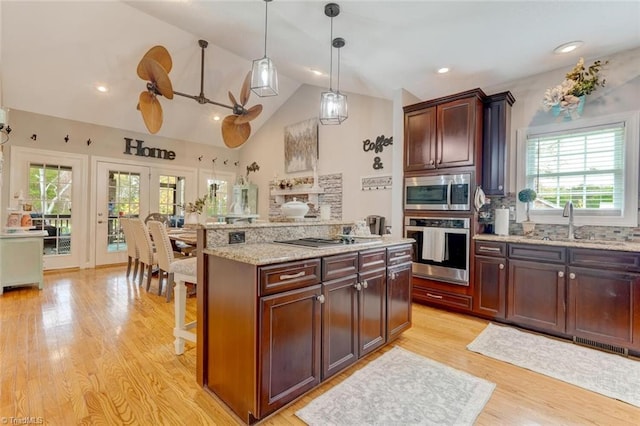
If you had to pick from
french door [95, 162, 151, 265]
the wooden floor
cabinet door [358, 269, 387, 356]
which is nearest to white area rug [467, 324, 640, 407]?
the wooden floor

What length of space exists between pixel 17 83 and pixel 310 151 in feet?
15.5

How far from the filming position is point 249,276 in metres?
1.52

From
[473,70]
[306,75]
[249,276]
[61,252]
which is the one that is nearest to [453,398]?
[249,276]

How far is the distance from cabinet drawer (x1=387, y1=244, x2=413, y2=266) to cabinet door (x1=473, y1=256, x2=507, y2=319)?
107 centimetres

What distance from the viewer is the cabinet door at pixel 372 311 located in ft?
7.04

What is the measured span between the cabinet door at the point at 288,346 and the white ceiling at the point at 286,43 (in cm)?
261

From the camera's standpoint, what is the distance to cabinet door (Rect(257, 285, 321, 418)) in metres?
1.53

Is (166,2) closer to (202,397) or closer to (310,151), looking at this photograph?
(310,151)

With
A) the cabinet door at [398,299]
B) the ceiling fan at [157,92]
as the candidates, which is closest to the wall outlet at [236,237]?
the cabinet door at [398,299]

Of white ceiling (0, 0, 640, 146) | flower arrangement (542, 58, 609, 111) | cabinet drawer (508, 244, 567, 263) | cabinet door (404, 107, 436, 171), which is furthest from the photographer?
cabinet door (404, 107, 436, 171)

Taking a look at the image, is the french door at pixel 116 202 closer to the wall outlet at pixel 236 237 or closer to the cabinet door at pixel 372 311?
the wall outlet at pixel 236 237

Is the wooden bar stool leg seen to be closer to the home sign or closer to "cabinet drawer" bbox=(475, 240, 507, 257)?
"cabinet drawer" bbox=(475, 240, 507, 257)

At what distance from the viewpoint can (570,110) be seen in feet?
9.86

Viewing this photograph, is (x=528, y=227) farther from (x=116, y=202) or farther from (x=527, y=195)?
(x=116, y=202)
